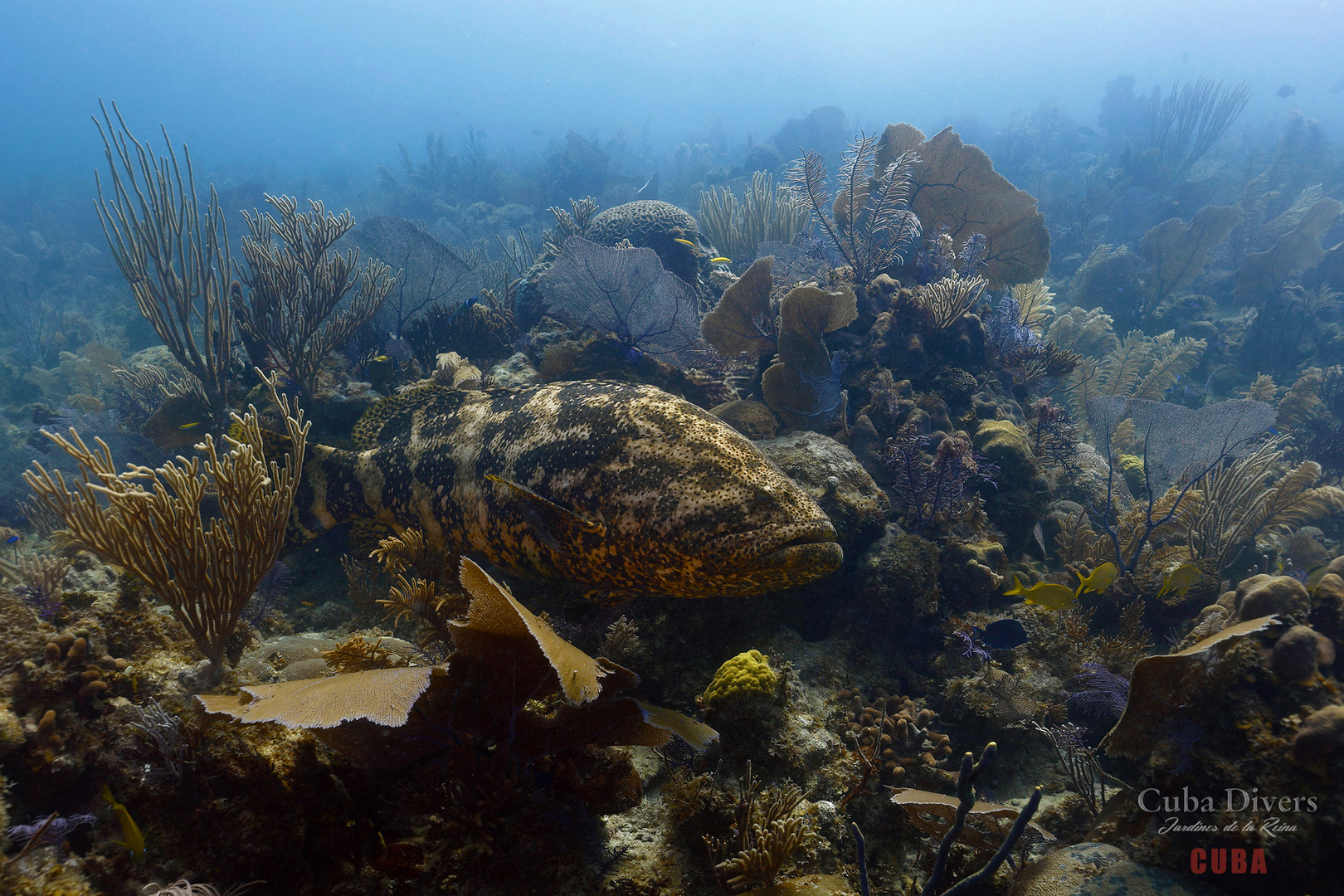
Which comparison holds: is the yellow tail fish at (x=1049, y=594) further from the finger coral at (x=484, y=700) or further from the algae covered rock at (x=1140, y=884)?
the finger coral at (x=484, y=700)

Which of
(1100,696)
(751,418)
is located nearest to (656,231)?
(751,418)

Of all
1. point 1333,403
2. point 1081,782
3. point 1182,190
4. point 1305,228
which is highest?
point 1182,190

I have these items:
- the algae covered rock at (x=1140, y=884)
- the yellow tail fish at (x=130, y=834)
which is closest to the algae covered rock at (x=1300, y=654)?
the algae covered rock at (x=1140, y=884)

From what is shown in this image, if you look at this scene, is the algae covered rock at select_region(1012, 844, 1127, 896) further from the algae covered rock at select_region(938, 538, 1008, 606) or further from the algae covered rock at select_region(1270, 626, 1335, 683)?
the algae covered rock at select_region(938, 538, 1008, 606)

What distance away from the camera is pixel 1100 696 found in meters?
3.48

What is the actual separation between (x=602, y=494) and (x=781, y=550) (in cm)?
108

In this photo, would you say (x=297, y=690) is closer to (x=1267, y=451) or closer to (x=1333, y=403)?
(x=1267, y=451)

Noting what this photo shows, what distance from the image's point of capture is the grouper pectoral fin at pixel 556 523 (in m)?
3.03

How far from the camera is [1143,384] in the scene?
11.3 m

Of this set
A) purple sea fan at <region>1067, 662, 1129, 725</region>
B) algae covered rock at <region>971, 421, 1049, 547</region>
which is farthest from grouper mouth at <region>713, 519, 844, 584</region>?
algae covered rock at <region>971, 421, 1049, 547</region>

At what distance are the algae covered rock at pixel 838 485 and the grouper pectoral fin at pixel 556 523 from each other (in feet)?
5.31

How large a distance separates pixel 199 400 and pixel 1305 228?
26778 mm

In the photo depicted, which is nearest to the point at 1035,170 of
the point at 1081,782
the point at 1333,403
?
the point at 1333,403

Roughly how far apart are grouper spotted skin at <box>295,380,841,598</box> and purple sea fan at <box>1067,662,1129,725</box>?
2.30 meters
